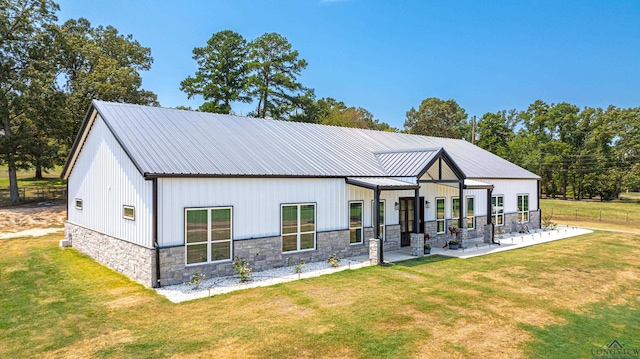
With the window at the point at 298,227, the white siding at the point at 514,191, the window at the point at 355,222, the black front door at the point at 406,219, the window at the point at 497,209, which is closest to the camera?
the window at the point at 298,227

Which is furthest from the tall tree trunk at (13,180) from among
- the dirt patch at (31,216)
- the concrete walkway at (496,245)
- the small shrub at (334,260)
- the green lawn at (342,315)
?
the concrete walkway at (496,245)

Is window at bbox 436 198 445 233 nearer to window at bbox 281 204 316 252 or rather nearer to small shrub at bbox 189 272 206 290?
window at bbox 281 204 316 252

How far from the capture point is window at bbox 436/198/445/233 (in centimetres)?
1773

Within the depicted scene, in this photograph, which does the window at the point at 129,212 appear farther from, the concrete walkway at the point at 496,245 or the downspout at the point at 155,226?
the concrete walkway at the point at 496,245

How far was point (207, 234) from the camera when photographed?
11.1 metres

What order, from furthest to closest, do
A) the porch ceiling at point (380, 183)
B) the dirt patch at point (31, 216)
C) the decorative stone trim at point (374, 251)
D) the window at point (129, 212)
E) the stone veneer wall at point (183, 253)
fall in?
the dirt patch at point (31, 216) < the porch ceiling at point (380, 183) < the decorative stone trim at point (374, 251) < the window at point (129, 212) < the stone veneer wall at point (183, 253)

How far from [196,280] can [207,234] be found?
134 cm

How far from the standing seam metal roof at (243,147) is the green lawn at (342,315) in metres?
3.69

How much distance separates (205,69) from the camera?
41.5 metres

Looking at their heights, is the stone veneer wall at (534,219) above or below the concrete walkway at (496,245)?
above

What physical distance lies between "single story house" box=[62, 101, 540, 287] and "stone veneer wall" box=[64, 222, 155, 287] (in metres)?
0.04

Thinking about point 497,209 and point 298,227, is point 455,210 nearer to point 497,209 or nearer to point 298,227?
point 497,209

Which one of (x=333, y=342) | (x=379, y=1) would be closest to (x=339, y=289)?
(x=333, y=342)

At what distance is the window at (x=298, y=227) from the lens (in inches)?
504
